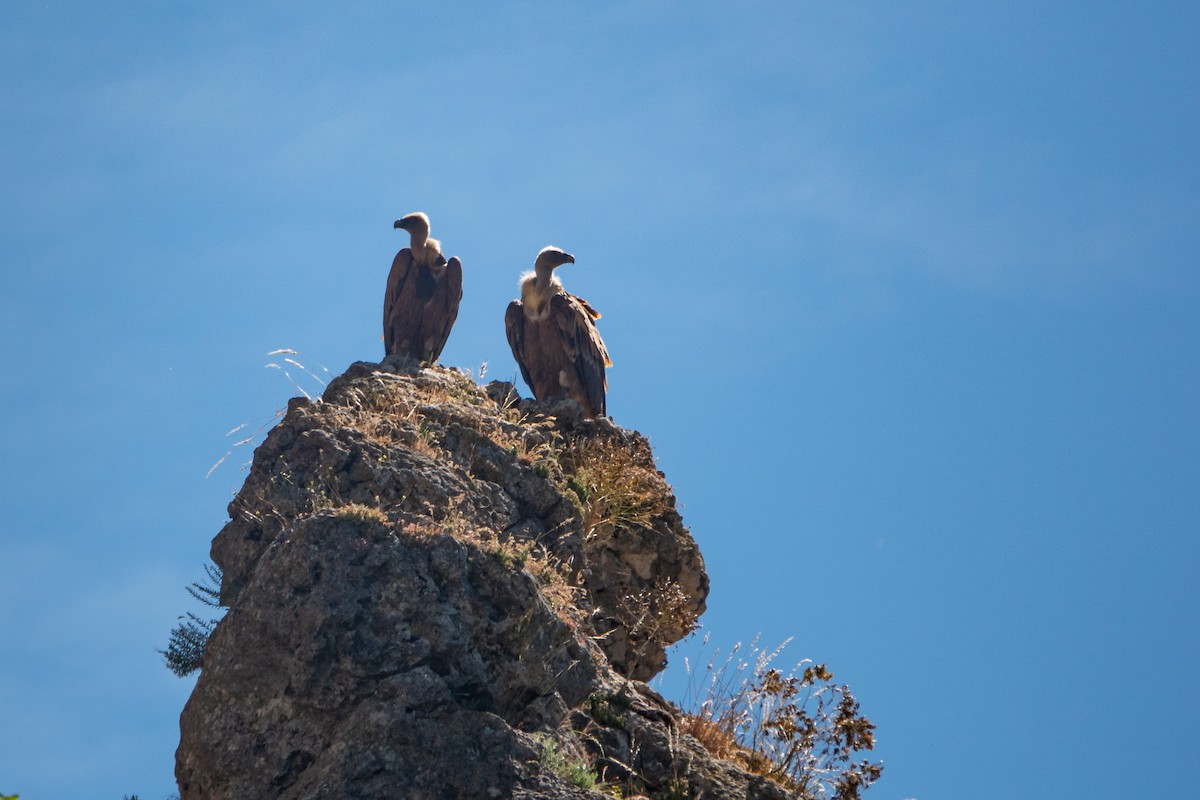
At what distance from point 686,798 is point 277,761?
8.27 feet

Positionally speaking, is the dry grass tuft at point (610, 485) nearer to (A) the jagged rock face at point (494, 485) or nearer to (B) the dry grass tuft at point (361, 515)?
(A) the jagged rock face at point (494, 485)

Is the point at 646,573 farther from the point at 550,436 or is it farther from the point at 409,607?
the point at 409,607

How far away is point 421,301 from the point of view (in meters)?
17.2

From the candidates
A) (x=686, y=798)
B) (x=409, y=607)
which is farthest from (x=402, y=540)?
(x=686, y=798)

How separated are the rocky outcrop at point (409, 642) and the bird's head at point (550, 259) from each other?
5232mm

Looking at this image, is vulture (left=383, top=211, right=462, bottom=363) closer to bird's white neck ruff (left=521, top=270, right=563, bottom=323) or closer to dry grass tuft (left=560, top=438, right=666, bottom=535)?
bird's white neck ruff (left=521, top=270, right=563, bottom=323)

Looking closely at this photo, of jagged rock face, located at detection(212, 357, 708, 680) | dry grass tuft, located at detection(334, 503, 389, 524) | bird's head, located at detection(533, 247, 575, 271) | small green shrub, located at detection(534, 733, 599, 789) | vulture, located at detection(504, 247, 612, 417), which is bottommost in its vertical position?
small green shrub, located at detection(534, 733, 599, 789)

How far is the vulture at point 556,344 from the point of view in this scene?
51.6 ft

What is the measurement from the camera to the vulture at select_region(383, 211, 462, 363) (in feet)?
56.3

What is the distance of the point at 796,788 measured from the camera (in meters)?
10.0

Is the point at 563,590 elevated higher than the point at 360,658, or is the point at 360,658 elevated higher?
the point at 563,590

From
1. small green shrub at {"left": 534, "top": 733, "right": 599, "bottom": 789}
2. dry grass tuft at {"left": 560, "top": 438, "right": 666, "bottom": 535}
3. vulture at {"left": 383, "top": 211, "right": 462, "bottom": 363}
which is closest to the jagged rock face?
dry grass tuft at {"left": 560, "top": 438, "right": 666, "bottom": 535}

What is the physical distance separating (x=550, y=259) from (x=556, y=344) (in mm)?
1121

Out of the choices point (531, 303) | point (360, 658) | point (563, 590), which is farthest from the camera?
point (531, 303)
